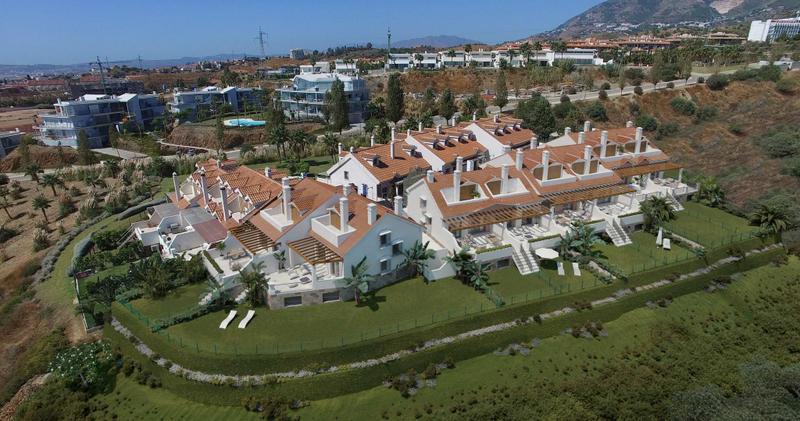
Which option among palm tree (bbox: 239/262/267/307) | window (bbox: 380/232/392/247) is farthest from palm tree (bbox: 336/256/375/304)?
palm tree (bbox: 239/262/267/307)

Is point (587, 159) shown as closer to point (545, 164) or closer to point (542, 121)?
point (545, 164)

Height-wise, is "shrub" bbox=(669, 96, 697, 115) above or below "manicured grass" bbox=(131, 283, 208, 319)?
above

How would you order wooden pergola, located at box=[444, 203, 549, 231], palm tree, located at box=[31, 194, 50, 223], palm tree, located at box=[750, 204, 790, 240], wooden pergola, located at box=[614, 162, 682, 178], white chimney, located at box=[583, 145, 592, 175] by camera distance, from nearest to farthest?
wooden pergola, located at box=[444, 203, 549, 231] → palm tree, located at box=[750, 204, 790, 240] → white chimney, located at box=[583, 145, 592, 175] → wooden pergola, located at box=[614, 162, 682, 178] → palm tree, located at box=[31, 194, 50, 223]

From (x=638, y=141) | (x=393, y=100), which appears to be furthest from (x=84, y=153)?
(x=638, y=141)

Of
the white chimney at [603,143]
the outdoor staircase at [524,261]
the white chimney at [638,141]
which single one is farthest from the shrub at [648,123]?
the outdoor staircase at [524,261]

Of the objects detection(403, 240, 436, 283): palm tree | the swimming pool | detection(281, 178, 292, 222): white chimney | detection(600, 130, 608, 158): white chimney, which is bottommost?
detection(403, 240, 436, 283): palm tree

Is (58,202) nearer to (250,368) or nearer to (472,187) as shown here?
(250,368)

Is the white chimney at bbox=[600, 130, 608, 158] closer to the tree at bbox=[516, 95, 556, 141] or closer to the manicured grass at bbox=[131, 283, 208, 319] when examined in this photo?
the tree at bbox=[516, 95, 556, 141]

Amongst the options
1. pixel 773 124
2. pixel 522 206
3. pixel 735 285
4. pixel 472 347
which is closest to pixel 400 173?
pixel 522 206
